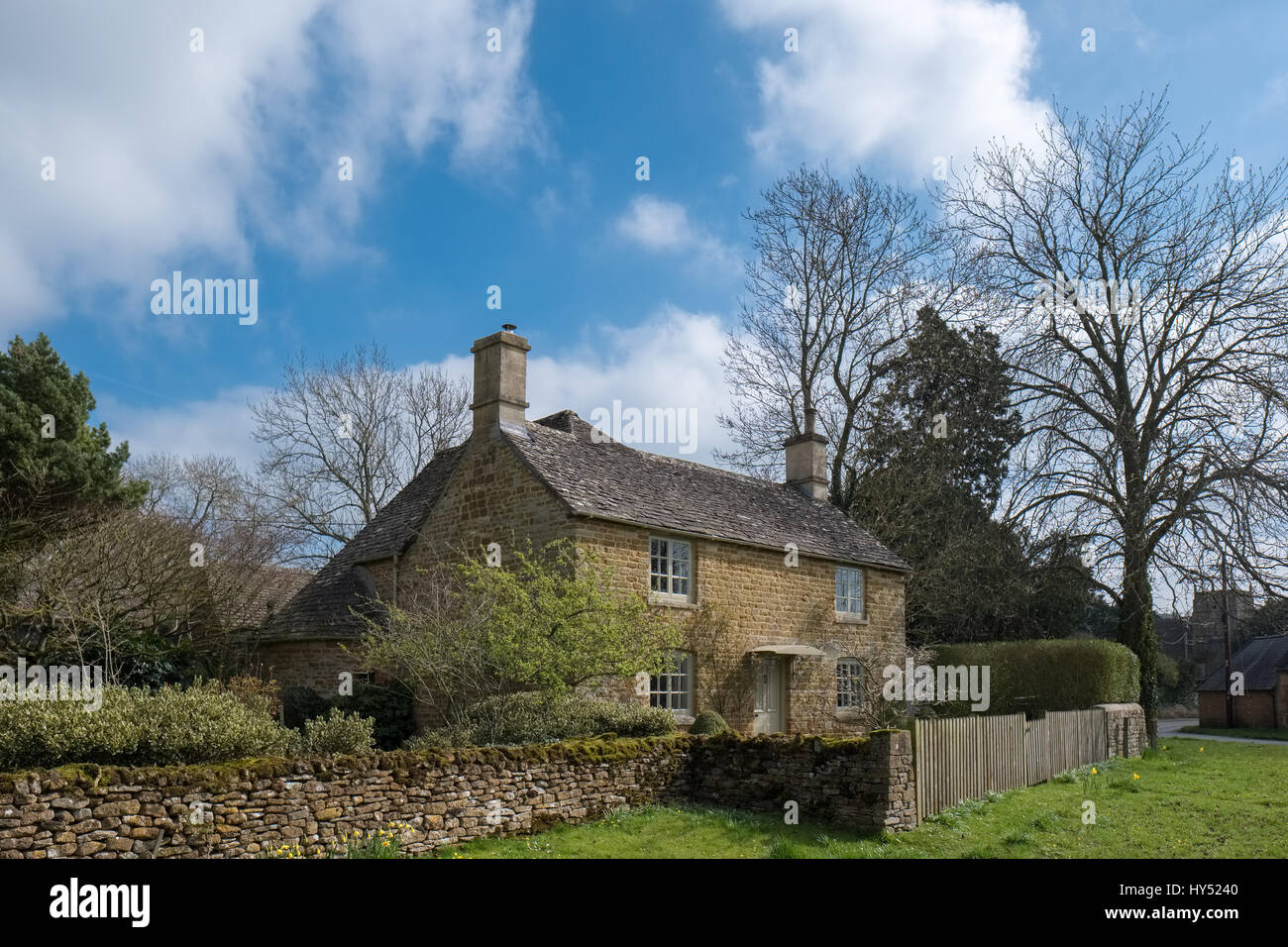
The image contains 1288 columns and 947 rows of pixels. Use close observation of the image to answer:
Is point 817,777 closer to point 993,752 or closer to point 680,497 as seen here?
point 993,752

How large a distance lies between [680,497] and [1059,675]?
33.0 feet

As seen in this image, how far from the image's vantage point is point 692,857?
10195mm

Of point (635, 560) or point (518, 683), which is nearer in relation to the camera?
point (518, 683)

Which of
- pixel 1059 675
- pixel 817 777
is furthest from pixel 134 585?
pixel 1059 675

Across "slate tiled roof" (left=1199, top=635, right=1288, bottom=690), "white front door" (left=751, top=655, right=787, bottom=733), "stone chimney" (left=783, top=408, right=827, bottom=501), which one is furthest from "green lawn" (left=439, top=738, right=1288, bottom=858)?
"slate tiled roof" (left=1199, top=635, right=1288, bottom=690)

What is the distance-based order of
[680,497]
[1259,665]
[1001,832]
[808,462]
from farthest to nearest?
[1259,665] < [808,462] < [680,497] < [1001,832]

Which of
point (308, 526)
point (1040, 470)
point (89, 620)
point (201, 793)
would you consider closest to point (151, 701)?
point (201, 793)

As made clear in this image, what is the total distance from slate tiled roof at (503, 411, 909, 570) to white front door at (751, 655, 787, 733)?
108 inches

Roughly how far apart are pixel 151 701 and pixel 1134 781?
1458 centimetres

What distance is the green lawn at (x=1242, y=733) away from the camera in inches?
1344

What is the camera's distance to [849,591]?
2488cm

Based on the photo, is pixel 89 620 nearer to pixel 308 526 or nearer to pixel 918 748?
pixel 918 748

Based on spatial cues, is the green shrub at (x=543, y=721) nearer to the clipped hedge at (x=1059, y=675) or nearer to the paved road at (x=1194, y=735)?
the clipped hedge at (x=1059, y=675)

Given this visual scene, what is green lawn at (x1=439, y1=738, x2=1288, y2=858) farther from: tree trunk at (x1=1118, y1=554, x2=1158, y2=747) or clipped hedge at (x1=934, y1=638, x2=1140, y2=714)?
tree trunk at (x1=1118, y1=554, x2=1158, y2=747)
